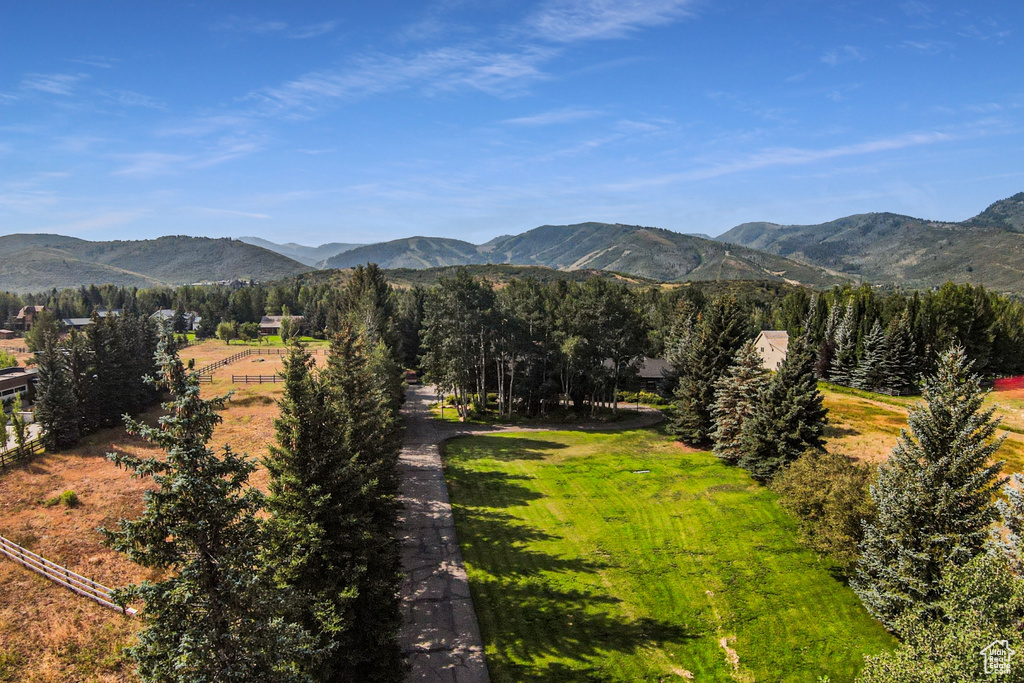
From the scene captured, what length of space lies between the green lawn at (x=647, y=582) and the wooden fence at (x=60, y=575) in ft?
48.7

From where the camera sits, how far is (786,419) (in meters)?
33.5

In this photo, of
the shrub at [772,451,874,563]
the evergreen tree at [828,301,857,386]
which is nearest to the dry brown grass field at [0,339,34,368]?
the shrub at [772,451,874,563]

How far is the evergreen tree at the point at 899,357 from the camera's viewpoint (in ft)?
215

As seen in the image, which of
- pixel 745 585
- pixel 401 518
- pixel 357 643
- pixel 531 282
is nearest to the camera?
pixel 357 643

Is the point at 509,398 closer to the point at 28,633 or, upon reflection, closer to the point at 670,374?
the point at 670,374

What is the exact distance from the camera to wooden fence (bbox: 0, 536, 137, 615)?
67.6 ft

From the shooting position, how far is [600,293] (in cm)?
5053

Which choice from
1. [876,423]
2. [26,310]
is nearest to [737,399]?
[876,423]

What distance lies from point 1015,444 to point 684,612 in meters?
37.6

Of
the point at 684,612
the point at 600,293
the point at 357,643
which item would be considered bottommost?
the point at 684,612

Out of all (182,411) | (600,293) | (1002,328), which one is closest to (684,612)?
(182,411)

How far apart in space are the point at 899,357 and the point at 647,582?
6137cm

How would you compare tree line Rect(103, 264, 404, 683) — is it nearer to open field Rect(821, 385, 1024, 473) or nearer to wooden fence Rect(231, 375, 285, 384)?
open field Rect(821, 385, 1024, 473)

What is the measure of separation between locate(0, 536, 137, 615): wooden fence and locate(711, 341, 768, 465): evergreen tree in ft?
118
